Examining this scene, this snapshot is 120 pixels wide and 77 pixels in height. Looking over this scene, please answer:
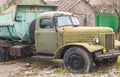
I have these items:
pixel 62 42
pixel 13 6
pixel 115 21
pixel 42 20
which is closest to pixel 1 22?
pixel 13 6

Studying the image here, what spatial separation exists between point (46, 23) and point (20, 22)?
150cm

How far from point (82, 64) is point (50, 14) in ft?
8.09

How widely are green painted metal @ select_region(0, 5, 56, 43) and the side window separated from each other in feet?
3.36

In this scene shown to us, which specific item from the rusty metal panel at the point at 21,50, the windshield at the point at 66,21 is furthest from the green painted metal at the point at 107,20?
the windshield at the point at 66,21

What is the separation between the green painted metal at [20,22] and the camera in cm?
1341

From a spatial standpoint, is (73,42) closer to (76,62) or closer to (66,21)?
(76,62)

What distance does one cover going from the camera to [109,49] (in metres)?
11.5

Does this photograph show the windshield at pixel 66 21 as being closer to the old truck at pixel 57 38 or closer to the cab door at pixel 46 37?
the old truck at pixel 57 38

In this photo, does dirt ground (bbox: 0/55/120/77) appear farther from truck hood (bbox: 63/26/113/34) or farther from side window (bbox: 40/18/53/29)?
side window (bbox: 40/18/53/29)

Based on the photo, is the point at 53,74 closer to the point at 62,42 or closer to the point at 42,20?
the point at 62,42

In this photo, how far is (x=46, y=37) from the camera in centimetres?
1231

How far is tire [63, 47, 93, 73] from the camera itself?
10.9 m

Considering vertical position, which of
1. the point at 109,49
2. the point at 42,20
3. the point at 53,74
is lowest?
the point at 53,74

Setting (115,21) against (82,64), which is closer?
(82,64)
